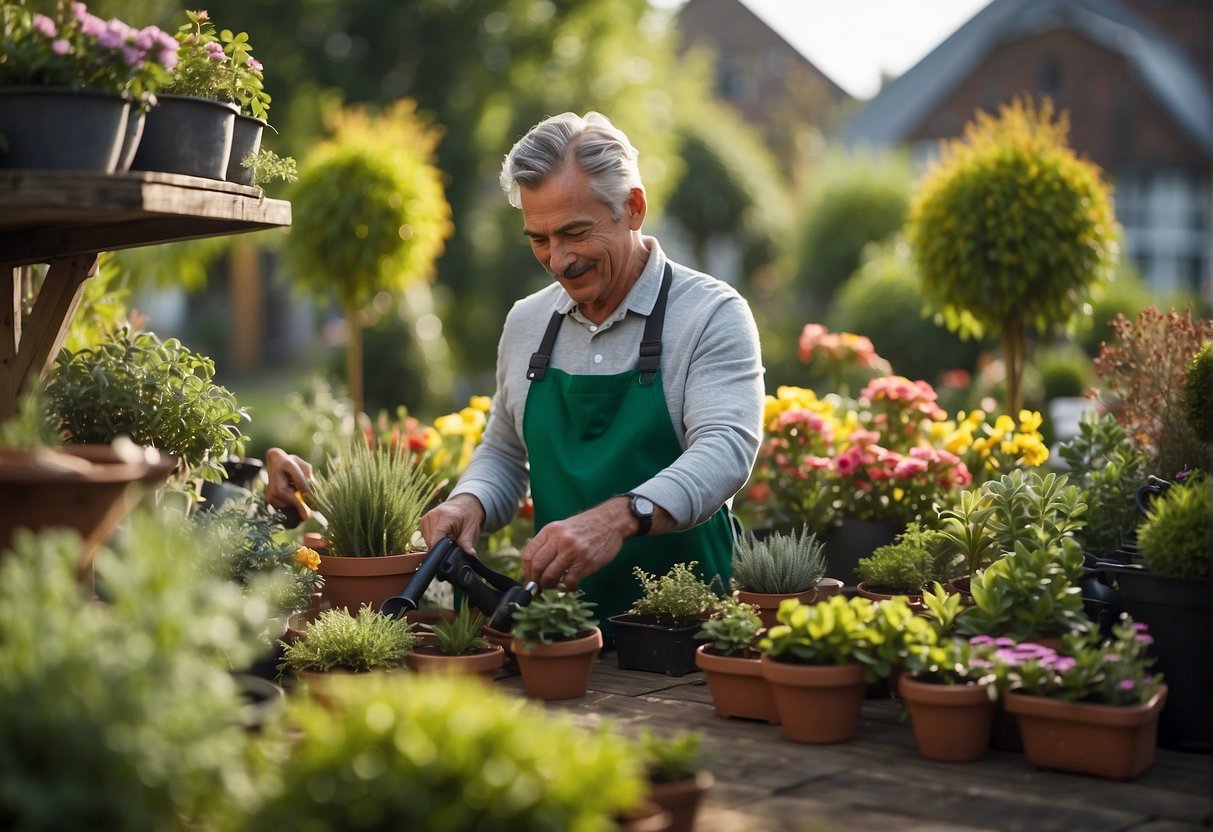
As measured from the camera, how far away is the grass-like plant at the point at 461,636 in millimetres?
2770

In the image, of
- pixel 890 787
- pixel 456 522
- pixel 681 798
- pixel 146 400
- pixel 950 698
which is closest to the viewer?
pixel 681 798

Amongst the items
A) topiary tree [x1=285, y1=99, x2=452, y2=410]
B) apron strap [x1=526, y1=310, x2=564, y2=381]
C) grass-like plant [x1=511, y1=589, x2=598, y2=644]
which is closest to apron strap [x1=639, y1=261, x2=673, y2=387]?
apron strap [x1=526, y1=310, x2=564, y2=381]

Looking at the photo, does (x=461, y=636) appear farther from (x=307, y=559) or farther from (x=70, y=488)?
(x=70, y=488)

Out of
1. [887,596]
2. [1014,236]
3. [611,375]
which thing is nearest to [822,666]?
[887,596]

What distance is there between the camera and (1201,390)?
3.30 m

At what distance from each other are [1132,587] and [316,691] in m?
1.62

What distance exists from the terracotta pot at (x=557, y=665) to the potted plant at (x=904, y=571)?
88cm

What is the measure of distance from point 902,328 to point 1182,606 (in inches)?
431

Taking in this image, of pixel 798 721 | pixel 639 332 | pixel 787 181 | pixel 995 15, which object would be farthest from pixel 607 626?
pixel 995 15

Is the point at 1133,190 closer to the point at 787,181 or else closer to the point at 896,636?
the point at 787,181

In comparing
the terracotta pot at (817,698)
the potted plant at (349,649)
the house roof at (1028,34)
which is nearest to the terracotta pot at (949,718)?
the terracotta pot at (817,698)

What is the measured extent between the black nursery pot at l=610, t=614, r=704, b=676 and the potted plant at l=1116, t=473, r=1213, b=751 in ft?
3.18

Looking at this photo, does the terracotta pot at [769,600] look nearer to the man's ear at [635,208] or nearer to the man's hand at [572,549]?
the man's hand at [572,549]

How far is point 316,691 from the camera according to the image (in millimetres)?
2488
